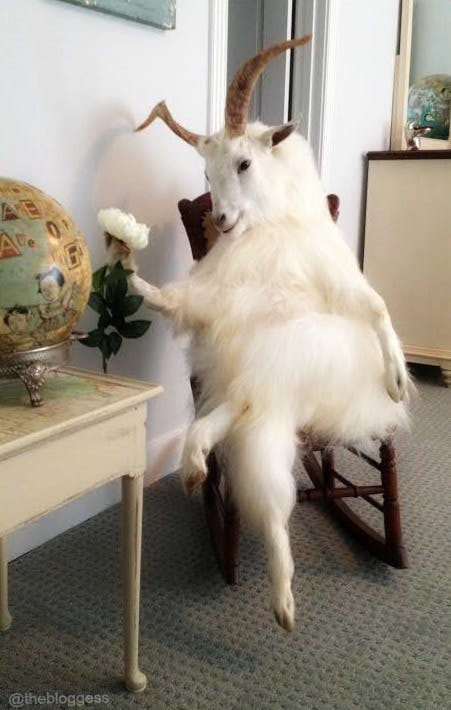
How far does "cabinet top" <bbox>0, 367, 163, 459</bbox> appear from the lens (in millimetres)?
792

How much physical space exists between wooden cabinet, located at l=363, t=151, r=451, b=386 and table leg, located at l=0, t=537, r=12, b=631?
83.1 inches

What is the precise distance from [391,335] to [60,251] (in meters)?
0.66

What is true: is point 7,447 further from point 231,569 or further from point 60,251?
point 231,569

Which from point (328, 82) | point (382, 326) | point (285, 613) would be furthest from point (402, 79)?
point (285, 613)

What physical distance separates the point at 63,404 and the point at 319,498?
2.72ft

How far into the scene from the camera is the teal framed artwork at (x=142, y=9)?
4.52 feet

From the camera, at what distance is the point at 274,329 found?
44.9 inches

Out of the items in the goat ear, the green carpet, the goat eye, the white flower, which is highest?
the goat ear

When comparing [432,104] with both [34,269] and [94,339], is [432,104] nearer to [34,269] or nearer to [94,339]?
[94,339]

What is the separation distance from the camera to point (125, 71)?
4.95ft

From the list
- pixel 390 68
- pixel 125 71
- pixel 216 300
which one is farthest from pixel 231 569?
pixel 390 68

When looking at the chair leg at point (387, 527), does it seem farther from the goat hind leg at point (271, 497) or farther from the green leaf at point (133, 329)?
the green leaf at point (133, 329)

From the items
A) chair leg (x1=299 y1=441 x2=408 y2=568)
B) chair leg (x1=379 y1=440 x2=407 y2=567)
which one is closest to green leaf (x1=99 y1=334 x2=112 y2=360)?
chair leg (x1=299 y1=441 x2=408 y2=568)

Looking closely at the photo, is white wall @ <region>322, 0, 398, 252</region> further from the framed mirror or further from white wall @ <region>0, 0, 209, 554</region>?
white wall @ <region>0, 0, 209, 554</region>
